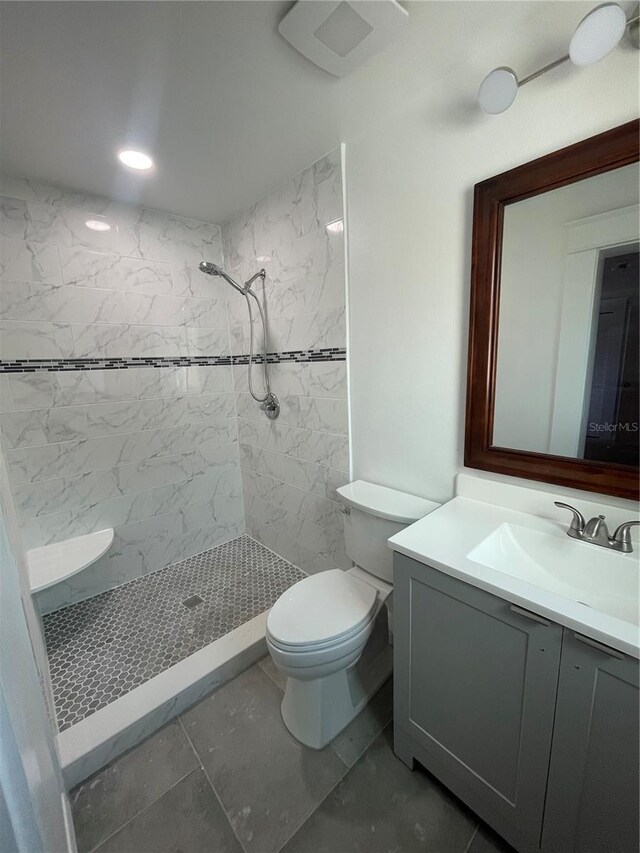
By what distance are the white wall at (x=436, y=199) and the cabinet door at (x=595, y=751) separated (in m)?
0.73

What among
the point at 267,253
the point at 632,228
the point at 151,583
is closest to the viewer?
the point at 632,228

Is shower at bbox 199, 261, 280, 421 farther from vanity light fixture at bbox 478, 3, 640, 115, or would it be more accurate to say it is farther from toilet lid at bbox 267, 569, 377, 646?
vanity light fixture at bbox 478, 3, 640, 115

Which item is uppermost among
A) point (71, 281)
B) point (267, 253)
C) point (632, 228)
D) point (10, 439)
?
point (267, 253)

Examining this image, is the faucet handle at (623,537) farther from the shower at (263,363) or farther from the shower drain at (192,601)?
the shower drain at (192,601)

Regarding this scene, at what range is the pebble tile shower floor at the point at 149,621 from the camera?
1541mm

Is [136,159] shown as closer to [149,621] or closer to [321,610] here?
[321,610]

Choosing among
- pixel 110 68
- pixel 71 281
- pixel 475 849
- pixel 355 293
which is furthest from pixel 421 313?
pixel 71 281

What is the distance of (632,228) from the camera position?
0.93 meters

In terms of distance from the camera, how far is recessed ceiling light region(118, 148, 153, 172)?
1.55 m

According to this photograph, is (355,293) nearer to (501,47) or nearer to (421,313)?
(421,313)

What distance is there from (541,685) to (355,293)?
1524 mm

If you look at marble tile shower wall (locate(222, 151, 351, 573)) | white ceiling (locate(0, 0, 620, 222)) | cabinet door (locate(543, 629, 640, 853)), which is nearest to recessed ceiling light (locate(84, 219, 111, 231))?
white ceiling (locate(0, 0, 620, 222))

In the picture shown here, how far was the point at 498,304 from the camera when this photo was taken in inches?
46.5

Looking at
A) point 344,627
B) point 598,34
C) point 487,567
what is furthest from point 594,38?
point 344,627
